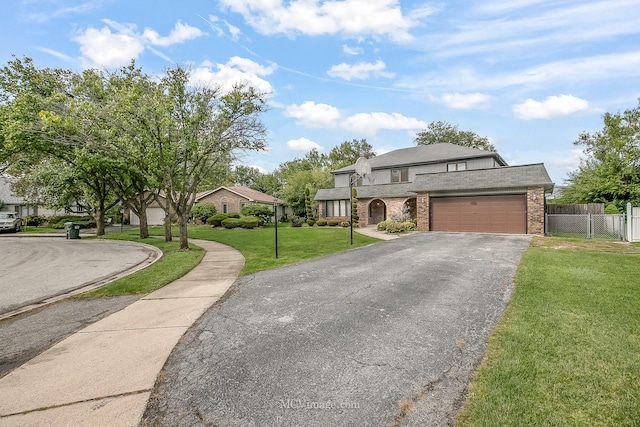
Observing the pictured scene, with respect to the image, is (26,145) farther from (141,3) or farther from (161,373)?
(161,373)

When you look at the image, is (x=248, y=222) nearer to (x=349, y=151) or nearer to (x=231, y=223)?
(x=231, y=223)

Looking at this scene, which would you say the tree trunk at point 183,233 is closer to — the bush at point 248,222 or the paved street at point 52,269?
the paved street at point 52,269

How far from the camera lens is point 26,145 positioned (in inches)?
643

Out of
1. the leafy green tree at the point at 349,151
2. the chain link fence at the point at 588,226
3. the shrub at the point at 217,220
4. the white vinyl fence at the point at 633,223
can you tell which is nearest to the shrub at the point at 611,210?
the chain link fence at the point at 588,226

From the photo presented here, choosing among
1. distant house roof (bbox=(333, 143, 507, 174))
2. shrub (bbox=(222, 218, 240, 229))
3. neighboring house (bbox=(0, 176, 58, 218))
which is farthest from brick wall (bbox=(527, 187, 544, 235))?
neighboring house (bbox=(0, 176, 58, 218))

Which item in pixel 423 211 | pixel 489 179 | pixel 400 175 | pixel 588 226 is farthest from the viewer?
pixel 400 175

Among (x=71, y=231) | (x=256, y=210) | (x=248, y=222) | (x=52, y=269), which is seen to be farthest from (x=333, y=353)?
(x=256, y=210)

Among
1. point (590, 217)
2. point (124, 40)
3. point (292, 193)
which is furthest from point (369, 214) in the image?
point (124, 40)

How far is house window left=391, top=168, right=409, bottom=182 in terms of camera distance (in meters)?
28.4

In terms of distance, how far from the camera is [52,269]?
1007 cm

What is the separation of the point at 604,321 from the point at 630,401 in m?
2.35

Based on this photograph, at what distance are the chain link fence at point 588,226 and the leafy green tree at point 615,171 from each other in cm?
804

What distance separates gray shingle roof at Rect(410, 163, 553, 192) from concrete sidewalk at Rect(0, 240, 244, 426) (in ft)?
56.0

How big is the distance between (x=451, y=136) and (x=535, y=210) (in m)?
31.1
